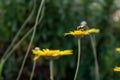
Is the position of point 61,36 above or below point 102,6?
below

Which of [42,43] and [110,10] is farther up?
[110,10]

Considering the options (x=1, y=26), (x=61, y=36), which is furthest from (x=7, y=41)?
(x=61, y=36)

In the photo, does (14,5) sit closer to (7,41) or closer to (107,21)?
(7,41)

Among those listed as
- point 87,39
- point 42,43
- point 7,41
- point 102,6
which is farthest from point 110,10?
point 7,41

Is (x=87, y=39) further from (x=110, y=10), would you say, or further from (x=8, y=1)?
(x=8, y=1)

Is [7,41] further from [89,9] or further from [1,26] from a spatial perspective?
[89,9]

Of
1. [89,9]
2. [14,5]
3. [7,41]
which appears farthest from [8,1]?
[89,9]
